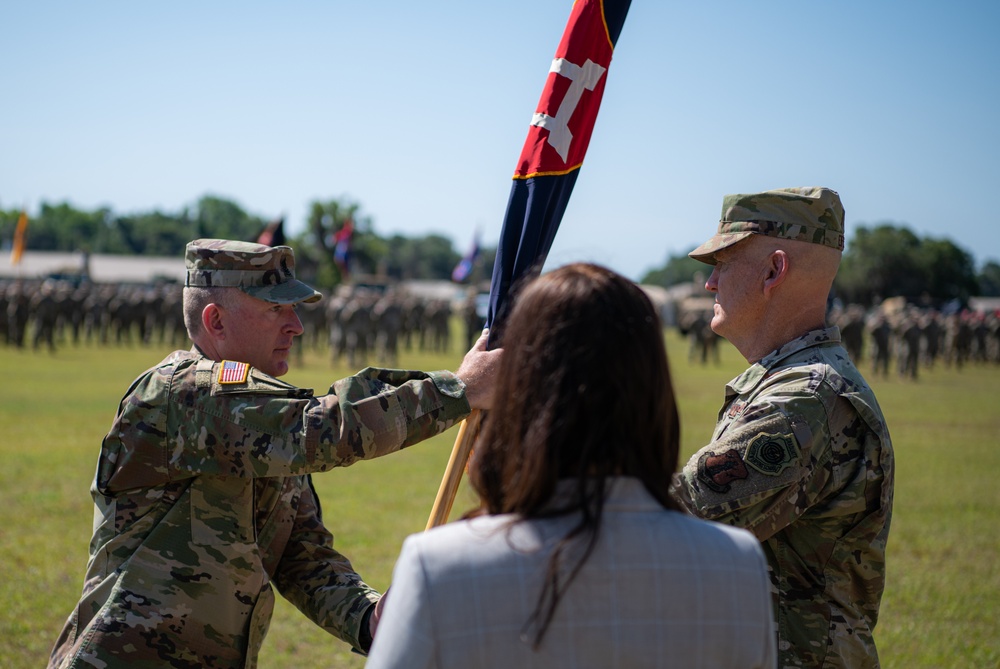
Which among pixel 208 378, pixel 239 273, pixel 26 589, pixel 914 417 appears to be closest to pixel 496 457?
pixel 208 378

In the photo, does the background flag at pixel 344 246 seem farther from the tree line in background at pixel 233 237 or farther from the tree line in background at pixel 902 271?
the tree line in background at pixel 902 271

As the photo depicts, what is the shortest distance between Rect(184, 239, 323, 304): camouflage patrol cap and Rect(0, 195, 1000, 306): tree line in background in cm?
3819

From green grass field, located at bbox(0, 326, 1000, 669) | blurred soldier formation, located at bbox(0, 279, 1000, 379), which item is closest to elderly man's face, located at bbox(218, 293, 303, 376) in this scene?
green grass field, located at bbox(0, 326, 1000, 669)

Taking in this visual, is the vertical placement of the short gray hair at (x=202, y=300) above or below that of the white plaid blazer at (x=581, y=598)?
above

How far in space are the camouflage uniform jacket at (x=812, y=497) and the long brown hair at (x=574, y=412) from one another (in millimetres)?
1042

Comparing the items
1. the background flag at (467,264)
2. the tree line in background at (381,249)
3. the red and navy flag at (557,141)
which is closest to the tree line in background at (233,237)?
the tree line in background at (381,249)

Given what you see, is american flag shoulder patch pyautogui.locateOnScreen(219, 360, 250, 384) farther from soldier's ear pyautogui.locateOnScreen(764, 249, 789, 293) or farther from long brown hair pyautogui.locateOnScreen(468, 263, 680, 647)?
soldier's ear pyautogui.locateOnScreen(764, 249, 789, 293)

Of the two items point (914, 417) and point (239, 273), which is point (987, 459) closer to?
point (914, 417)

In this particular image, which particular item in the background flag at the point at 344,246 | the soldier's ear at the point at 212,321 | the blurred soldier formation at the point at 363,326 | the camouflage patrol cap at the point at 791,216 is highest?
the camouflage patrol cap at the point at 791,216

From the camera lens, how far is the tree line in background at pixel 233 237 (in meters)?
73.9

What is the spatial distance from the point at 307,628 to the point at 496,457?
546 cm

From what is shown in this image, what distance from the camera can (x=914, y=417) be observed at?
19734 millimetres

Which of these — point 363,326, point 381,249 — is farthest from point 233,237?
point 363,326

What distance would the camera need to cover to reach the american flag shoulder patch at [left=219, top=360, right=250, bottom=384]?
253cm
